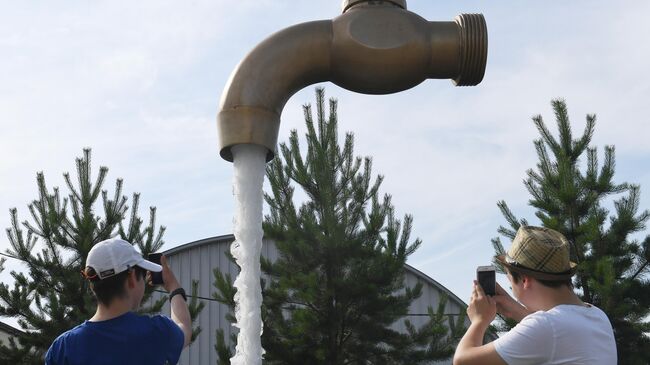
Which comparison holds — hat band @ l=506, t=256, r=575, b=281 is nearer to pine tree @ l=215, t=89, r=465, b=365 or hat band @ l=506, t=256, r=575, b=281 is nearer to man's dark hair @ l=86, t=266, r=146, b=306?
man's dark hair @ l=86, t=266, r=146, b=306

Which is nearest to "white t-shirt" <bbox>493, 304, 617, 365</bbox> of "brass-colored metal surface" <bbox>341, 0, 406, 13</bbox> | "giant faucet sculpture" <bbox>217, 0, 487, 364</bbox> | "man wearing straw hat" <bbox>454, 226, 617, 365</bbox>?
"man wearing straw hat" <bbox>454, 226, 617, 365</bbox>

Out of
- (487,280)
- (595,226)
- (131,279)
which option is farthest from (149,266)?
(595,226)

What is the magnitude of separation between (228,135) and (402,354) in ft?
29.6

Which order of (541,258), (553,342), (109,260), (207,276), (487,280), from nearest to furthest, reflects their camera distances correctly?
(553,342)
(541,258)
(487,280)
(109,260)
(207,276)

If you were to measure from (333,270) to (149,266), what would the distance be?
349 inches

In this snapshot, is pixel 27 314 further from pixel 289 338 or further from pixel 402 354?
pixel 402 354

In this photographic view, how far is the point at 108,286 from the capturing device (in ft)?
8.20

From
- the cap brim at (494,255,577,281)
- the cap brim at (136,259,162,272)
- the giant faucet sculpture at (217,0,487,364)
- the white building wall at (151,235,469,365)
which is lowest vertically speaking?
the cap brim at (494,255,577,281)

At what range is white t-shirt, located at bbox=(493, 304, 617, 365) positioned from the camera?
2129 millimetres

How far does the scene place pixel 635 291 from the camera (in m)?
10.6

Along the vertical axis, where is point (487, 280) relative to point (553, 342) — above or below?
above

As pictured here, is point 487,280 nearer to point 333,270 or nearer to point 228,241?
point 333,270

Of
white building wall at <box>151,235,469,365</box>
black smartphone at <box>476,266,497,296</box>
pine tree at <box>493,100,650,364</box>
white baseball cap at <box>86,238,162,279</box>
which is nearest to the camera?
black smartphone at <box>476,266,497,296</box>

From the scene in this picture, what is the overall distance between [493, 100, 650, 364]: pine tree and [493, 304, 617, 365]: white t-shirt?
8503 millimetres
